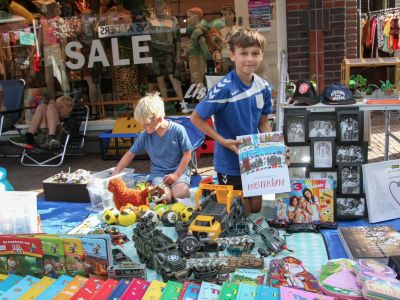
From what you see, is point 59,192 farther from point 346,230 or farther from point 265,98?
point 346,230

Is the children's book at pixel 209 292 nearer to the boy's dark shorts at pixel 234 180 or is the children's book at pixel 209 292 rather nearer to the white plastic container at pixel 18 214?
the white plastic container at pixel 18 214

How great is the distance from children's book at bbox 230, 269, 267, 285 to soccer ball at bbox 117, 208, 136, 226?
1364 millimetres

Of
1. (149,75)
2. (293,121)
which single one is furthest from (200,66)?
(293,121)

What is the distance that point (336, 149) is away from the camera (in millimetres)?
3545

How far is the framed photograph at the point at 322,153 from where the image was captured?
139 inches

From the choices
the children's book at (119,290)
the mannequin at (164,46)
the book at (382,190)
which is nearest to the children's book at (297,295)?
the children's book at (119,290)

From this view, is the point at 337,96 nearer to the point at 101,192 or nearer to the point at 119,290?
the point at 101,192

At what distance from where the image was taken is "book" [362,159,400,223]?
11.2ft

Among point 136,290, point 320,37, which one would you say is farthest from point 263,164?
point 320,37

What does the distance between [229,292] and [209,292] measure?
0.30 feet

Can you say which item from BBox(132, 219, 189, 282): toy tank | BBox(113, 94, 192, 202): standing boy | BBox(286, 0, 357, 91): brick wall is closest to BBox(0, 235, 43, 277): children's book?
BBox(132, 219, 189, 282): toy tank

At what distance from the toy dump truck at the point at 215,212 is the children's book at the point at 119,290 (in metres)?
0.87

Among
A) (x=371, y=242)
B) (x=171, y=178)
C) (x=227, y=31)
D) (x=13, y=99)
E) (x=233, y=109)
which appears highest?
(x=227, y=31)

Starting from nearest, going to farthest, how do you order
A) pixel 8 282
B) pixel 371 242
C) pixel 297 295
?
pixel 297 295 < pixel 8 282 < pixel 371 242
